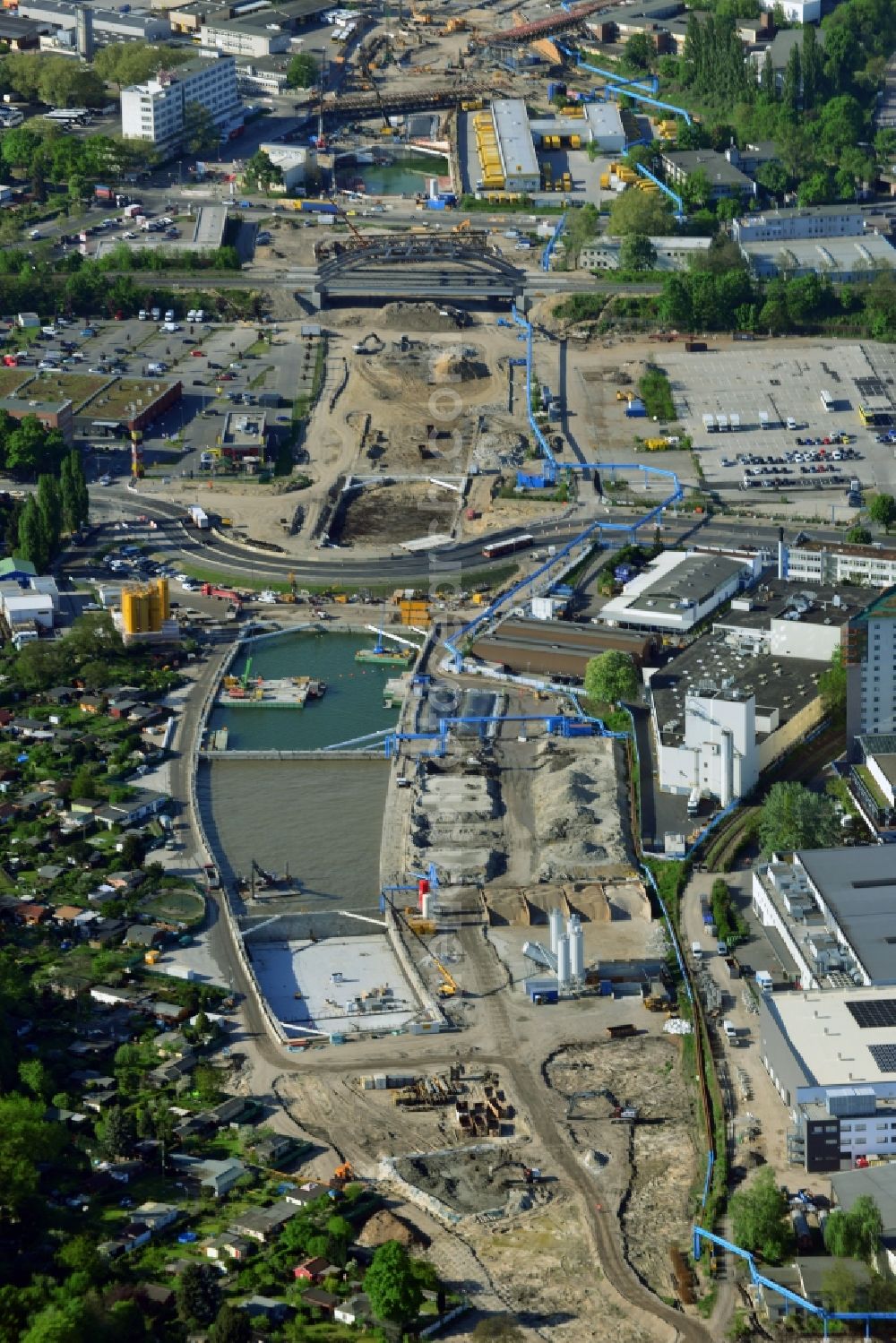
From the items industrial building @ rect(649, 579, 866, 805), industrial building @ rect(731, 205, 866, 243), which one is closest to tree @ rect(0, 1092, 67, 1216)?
industrial building @ rect(649, 579, 866, 805)

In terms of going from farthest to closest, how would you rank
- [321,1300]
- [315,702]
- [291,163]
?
[291,163] → [315,702] → [321,1300]

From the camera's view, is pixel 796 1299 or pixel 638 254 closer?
pixel 796 1299

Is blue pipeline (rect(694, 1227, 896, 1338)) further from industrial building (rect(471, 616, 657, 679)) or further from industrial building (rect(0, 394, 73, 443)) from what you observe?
industrial building (rect(0, 394, 73, 443))

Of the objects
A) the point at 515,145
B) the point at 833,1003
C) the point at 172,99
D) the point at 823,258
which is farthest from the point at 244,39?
the point at 833,1003

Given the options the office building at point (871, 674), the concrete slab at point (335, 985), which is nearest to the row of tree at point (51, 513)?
the concrete slab at point (335, 985)

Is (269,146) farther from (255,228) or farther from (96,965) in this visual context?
(96,965)

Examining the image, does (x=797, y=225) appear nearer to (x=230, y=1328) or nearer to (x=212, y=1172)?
(x=212, y=1172)

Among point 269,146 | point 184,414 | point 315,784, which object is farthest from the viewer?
point 269,146

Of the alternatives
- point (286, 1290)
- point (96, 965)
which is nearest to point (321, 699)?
point (96, 965)
